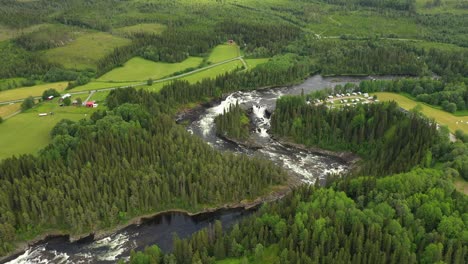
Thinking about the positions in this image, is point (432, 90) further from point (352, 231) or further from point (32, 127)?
point (32, 127)

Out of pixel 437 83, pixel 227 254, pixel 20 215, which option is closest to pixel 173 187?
pixel 227 254

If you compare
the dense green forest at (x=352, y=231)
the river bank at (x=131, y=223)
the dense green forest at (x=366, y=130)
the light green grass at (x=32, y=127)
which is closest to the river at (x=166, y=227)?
the river bank at (x=131, y=223)

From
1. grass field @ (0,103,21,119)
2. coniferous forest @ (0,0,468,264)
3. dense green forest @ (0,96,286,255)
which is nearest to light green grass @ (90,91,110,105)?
coniferous forest @ (0,0,468,264)

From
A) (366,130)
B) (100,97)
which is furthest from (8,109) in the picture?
(366,130)

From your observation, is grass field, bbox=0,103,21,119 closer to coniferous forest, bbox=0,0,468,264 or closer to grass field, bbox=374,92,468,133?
coniferous forest, bbox=0,0,468,264

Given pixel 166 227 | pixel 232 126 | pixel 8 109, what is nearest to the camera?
pixel 166 227

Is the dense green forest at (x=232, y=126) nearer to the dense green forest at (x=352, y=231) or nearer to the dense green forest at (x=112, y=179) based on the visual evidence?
the dense green forest at (x=112, y=179)

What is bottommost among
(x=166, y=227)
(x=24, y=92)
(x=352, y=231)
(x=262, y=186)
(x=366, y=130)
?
(x=166, y=227)

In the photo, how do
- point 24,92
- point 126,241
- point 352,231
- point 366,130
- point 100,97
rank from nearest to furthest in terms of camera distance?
point 352,231 → point 126,241 → point 366,130 → point 100,97 → point 24,92
